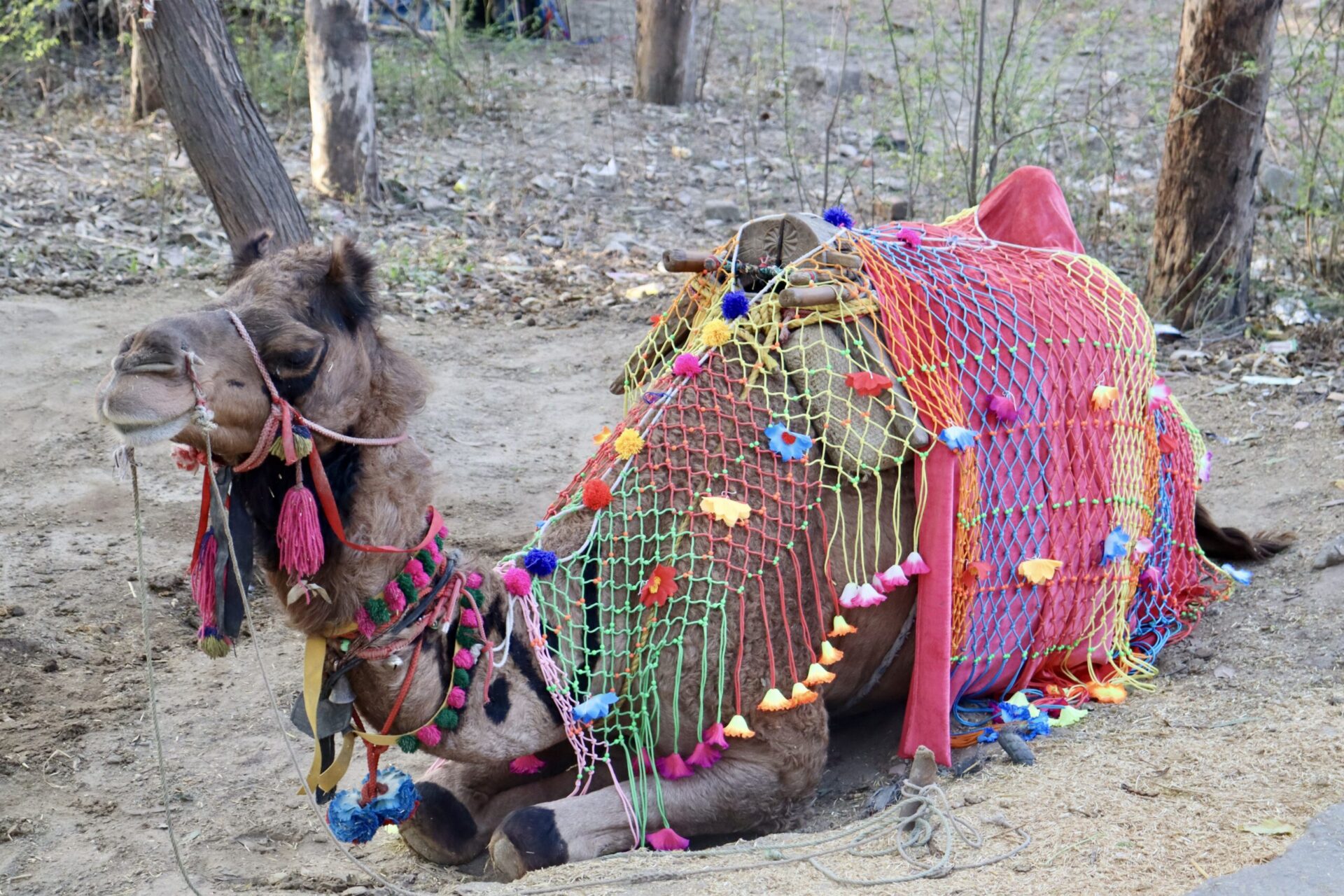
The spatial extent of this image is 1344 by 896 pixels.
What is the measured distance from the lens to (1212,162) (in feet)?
22.9

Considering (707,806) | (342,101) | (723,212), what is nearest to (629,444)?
(707,806)

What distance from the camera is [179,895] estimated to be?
3225 millimetres

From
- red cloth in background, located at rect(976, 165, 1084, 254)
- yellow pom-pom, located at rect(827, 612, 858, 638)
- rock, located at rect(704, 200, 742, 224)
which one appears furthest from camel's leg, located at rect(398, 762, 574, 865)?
rock, located at rect(704, 200, 742, 224)

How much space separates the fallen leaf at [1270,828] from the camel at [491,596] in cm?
104

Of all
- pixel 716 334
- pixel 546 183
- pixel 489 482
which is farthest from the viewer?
pixel 546 183

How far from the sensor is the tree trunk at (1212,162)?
675 centimetres

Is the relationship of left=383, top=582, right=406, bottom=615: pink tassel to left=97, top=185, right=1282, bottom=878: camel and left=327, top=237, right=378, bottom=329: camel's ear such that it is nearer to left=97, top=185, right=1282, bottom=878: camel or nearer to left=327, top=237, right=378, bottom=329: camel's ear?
left=97, top=185, right=1282, bottom=878: camel

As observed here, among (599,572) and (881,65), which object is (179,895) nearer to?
(599,572)

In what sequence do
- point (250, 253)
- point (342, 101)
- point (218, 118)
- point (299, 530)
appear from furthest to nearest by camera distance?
1. point (342, 101)
2. point (218, 118)
3. point (250, 253)
4. point (299, 530)

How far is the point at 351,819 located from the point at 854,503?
154 cm

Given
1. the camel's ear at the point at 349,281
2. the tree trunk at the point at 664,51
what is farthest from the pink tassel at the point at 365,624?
the tree trunk at the point at 664,51

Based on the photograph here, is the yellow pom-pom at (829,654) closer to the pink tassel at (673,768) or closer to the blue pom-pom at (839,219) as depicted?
the pink tassel at (673,768)

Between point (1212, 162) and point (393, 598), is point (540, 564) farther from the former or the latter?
point (1212, 162)

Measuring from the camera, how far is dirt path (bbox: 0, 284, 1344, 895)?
2.94 m
